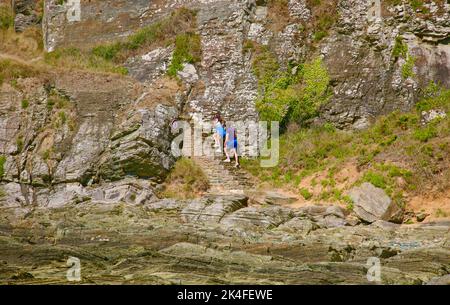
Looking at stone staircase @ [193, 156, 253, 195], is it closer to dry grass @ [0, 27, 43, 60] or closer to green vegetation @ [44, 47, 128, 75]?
green vegetation @ [44, 47, 128, 75]

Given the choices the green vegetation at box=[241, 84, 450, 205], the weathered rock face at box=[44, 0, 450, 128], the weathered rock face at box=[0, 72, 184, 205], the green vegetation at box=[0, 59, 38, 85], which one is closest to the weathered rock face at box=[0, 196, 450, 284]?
the green vegetation at box=[241, 84, 450, 205]

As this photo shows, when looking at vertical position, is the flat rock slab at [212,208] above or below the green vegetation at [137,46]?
below

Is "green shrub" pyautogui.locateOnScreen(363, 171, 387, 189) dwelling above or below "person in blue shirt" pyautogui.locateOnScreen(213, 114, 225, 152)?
below

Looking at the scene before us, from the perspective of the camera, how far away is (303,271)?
11.7 m

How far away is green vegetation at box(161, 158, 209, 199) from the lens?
19.4m

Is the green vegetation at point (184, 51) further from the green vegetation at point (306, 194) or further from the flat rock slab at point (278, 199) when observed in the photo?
the green vegetation at point (306, 194)

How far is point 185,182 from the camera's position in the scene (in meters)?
19.8

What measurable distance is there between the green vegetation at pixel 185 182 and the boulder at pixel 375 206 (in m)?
4.90

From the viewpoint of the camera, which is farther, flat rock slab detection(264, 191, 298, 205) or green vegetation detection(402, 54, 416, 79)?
green vegetation detection(402, 54, 416, 79)

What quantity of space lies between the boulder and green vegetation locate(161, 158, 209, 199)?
16.1ft

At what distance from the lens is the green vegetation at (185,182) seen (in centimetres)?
1942

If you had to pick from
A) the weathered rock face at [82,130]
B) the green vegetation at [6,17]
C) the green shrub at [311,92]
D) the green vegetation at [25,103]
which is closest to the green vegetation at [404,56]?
the green shrub at [311,92]

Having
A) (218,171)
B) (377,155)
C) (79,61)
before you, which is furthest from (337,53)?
(79,61)

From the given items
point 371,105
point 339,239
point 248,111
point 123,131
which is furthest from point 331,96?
point 339,239
